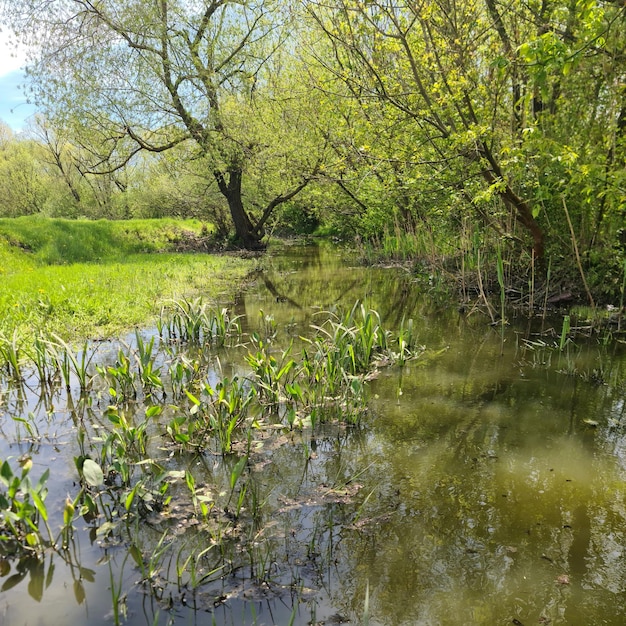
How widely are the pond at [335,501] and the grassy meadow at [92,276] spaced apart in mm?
2035

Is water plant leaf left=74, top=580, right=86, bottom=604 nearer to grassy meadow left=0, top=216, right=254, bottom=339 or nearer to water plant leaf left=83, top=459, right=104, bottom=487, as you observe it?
water plant leaf left=83, top=459, right=104, bottom=487

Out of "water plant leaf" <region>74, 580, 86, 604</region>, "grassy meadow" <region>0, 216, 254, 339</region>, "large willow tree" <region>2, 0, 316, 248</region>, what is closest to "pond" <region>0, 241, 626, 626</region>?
"water plant leaf" <region>74, 580, 86, 604</region>

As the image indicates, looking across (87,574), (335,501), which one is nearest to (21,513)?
(87,574)

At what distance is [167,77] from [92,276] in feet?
30.3

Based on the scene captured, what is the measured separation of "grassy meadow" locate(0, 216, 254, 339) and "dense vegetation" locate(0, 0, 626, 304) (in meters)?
2.78

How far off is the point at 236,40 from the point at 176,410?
1689cm

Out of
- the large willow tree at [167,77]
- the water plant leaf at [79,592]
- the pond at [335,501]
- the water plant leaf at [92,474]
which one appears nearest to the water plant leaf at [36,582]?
the pond at [335,501]

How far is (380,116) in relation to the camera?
9.40 m

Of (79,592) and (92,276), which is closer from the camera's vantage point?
(79,592)

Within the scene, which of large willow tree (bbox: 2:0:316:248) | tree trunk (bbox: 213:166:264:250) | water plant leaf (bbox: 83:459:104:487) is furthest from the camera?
tree trunk (bbox: 213:166:264:250)

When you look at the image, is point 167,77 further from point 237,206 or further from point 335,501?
point 335,501

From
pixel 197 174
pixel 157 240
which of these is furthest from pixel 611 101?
pixel 157 240

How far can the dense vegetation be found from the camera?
264 inches

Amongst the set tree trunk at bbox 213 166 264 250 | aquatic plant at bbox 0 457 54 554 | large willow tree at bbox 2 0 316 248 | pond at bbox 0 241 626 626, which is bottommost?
pond at bbox 0 241 626 626
